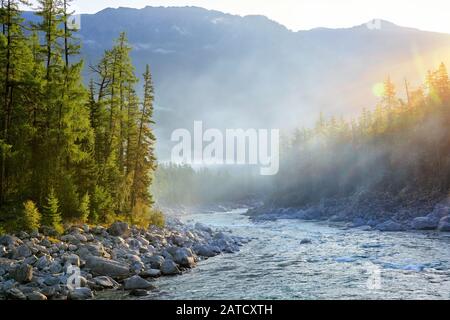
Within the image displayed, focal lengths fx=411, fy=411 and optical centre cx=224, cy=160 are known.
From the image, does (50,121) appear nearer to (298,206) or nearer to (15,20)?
(15,20)

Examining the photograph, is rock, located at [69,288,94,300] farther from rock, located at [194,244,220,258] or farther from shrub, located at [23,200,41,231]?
rock, located at [194,244,220,258]

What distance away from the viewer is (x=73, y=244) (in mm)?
24000

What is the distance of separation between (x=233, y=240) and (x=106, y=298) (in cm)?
2272

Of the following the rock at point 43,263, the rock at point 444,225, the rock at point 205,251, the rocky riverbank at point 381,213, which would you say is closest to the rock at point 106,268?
the rock at point 43,263

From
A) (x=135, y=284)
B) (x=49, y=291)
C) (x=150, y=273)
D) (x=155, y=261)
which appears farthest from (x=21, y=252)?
(x=155, y=261)

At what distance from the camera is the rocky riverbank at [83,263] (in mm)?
17594

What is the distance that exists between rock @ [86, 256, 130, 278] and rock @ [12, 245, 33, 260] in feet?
9.56

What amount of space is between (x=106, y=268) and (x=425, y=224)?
3822cm

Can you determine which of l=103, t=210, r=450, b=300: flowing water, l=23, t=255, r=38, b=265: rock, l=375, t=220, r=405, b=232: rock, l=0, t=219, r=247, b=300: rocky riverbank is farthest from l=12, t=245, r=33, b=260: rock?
l=375, t=220, r=405, b=232: rock

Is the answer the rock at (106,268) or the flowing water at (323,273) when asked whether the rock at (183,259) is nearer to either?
the flowing water at (323,273)

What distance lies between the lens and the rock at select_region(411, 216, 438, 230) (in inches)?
1806

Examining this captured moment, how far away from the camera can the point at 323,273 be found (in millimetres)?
23359

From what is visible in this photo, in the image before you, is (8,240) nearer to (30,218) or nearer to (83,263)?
(30,218)
